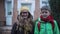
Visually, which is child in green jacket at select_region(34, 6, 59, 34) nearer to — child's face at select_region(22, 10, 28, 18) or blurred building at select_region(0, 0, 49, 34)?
child's face at select_region(22, 10, 28, 18)

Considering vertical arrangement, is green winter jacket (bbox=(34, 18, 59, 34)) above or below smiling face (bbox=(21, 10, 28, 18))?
below

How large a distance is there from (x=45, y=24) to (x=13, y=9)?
13.6 metres

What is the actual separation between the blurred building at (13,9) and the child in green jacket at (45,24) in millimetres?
12615

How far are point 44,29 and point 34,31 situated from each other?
215 mm

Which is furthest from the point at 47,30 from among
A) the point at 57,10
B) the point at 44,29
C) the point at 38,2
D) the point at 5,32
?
the point at 38,2

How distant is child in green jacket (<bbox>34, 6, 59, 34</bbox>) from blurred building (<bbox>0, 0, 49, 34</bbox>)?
12.6m

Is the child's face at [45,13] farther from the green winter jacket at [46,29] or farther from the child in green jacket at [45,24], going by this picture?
the green winter jacket at [46,29]

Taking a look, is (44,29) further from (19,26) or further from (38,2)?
(38,2)

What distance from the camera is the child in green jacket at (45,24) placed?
4.36m

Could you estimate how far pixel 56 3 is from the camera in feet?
29.7

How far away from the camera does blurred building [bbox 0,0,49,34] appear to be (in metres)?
17.3

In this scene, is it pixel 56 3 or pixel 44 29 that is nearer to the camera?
pixel 44 29

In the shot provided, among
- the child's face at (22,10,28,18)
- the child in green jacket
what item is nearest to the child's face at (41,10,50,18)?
the child in green jacket

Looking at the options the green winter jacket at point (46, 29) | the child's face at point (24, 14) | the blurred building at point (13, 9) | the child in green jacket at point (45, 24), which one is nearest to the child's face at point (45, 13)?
the child in green jacket at point (45, 24)
